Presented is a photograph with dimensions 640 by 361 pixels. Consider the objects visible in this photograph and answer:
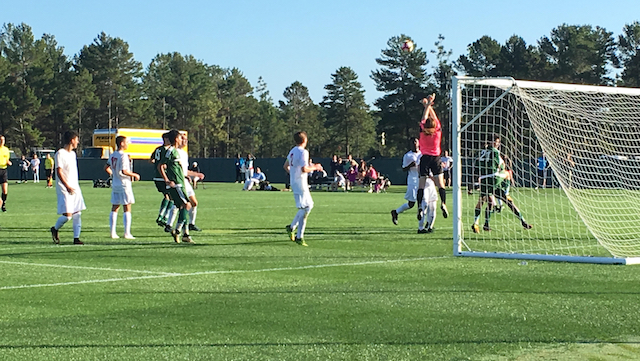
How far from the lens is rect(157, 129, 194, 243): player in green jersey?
1489cm

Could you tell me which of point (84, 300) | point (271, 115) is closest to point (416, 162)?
point (84, 300)

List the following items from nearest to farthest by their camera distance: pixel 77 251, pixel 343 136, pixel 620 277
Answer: pixel 620 277, pixel 77 251, pixel 343 136

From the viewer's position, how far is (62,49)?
12888 cm

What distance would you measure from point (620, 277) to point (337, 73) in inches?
Answer: 4195

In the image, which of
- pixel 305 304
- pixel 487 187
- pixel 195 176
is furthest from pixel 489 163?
pixel 305 304

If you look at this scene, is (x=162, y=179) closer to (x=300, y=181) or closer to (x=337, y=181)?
(x=300, y=181)

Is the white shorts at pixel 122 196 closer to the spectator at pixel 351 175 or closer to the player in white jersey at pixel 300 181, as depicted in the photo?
the player in white jersey at pixel 300 181

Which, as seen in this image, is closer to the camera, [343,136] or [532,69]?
[532,69]

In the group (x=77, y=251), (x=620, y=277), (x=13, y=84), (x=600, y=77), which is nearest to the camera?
(x=620, y=277)

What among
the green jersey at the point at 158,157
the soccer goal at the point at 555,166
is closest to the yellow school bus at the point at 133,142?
the soccer goal at the point at 555,166

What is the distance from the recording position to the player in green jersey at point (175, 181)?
48.9 feet

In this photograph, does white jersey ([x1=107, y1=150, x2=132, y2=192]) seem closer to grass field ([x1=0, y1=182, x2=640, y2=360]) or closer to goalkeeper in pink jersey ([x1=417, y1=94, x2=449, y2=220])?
grass field ([x1=0, y1=182, x2=640, y2=360])

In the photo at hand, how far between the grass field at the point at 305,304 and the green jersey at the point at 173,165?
4.05 feet

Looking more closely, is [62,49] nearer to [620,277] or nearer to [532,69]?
[532,69]
